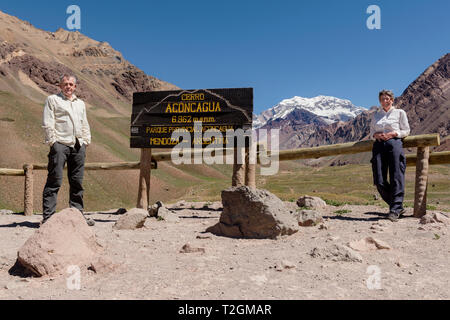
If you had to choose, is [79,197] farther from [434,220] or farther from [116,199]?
[116,199]

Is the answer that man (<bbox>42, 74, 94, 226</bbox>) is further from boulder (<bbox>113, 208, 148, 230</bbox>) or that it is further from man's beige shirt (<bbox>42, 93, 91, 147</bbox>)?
boulder (<bbox>113, 208, 148, 230</bbox>)

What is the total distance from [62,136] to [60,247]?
8.74 ft

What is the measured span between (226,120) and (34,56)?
125 meters

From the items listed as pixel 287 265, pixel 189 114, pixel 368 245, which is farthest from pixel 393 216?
pixel 189 114

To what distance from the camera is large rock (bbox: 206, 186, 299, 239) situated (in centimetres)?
584

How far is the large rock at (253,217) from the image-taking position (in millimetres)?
5844

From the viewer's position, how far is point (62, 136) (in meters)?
6.32

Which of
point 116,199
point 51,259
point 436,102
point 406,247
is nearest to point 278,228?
point 406,247

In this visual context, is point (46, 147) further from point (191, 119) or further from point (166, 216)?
point (166, 216)

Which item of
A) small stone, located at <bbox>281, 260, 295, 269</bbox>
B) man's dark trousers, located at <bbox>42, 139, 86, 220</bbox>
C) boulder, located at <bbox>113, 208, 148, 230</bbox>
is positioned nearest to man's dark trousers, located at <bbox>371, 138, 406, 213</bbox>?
small stone, located at <bbox>281, 260, 295, 269</bbox>

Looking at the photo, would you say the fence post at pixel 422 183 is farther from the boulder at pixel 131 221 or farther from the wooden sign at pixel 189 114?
the boulder at pixel 131 221

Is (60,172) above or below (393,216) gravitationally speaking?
above

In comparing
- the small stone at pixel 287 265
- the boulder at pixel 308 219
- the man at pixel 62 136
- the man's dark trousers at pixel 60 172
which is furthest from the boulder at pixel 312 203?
the man at pixel 62 136

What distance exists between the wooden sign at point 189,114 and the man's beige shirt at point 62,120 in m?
2.91
